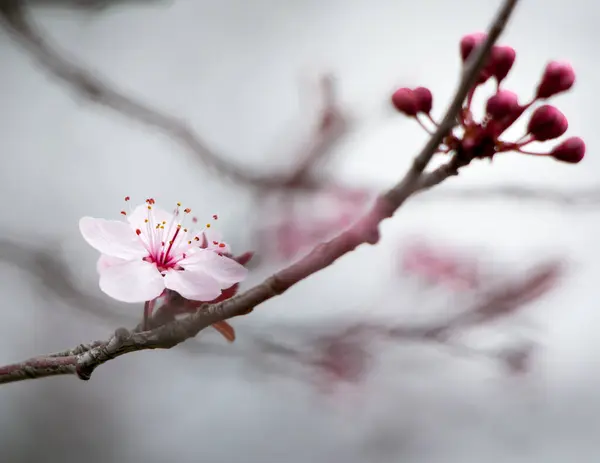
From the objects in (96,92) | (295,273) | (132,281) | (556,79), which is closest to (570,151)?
(556,79)

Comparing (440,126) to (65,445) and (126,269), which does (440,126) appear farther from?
(65,445)

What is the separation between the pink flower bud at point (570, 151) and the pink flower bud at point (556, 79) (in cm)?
5

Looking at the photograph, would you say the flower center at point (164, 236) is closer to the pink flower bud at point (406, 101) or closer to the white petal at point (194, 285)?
the white petal at point (194, 285)

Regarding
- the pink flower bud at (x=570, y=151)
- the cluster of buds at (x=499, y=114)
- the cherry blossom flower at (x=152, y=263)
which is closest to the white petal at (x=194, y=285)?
the cherry blossom flower at (x=152, y=263)

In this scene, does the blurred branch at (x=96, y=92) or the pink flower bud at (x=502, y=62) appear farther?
the blurred branch at (x=96, y=92)

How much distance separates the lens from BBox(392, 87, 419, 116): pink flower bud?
0.57 m

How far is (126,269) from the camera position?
56 cm

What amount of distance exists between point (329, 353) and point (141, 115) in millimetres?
928

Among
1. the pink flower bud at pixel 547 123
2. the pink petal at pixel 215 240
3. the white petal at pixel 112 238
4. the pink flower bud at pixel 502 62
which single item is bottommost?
the white petal at pixel 112 238

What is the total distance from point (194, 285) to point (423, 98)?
0.87 ft

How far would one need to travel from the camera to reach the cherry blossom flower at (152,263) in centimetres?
53

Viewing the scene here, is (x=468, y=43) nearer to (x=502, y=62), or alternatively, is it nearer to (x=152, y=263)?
(x=502, y=62)

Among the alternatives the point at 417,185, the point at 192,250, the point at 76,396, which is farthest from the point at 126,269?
the point at 76,396

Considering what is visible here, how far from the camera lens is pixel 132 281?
1.80 ft
